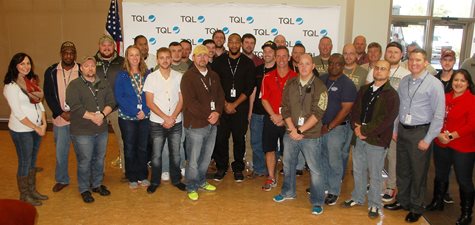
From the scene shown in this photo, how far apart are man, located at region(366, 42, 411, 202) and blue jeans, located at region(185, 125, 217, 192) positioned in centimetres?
187

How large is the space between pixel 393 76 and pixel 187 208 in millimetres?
2574

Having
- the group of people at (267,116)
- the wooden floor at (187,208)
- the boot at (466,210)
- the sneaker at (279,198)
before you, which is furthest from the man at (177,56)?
the boot at (466,210)

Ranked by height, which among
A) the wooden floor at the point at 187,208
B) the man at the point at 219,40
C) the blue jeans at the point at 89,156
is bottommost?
the wooden floor at the point at 187,208

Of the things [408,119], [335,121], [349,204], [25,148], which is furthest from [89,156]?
[408,119]

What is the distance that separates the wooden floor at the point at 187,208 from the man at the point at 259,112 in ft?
0.75

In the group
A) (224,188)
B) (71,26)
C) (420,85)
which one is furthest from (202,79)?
(71,26)

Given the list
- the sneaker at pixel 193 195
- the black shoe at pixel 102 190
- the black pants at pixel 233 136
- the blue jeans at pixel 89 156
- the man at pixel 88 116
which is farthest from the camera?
the black pants at pixel 233 136

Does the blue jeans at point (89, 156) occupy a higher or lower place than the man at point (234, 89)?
lower

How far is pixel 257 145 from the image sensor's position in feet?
15.2

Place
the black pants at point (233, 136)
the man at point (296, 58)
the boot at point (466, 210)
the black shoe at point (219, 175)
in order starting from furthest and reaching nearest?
the black shoe at point (219, 175), the black pants at point (233, 136), the man at point (296, 58), the boot at point (466, 210)

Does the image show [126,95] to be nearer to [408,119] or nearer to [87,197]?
[87,197]

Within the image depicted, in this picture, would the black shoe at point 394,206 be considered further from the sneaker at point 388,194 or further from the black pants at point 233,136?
the black pants at point 233,136

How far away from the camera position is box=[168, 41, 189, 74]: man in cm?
445

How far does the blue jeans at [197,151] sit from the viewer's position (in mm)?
3961
